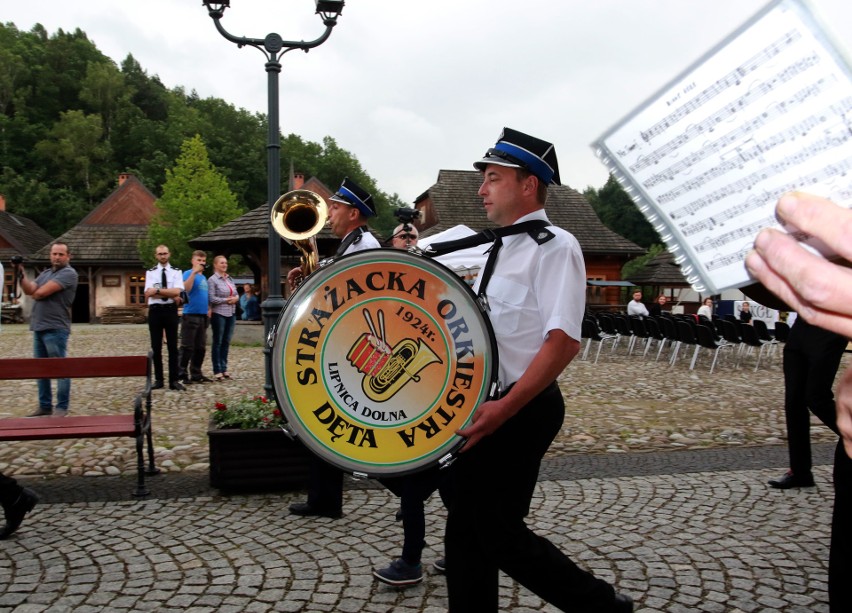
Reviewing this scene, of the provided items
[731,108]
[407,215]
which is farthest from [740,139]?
[407,215]

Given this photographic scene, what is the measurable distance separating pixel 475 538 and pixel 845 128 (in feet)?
6.06

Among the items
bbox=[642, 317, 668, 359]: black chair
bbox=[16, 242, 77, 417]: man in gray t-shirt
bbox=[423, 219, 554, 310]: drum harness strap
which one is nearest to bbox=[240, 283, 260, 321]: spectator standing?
bbox=[642, 317, 668, 359]: black chair

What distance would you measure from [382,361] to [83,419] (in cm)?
344

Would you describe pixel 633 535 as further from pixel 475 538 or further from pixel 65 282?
pixel 65 282

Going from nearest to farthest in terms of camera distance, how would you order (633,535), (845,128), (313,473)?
1. (845,128)
2. (633,535)
3. (313,473)

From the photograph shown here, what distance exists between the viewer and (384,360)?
7.52 ft

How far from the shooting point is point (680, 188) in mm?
1021

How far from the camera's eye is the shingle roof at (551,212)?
30.8m

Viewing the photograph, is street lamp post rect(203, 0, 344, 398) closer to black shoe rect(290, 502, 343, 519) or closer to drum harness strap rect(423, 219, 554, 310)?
black shoe rect(290, 502, 343, 519)

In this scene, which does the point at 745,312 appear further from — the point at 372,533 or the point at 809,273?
the point at 809,273

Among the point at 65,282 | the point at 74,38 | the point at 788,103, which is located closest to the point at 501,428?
the point at 788,103

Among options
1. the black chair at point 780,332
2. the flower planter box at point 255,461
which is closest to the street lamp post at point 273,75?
the flower planter box at point 255,461

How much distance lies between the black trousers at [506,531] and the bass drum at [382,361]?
172mm

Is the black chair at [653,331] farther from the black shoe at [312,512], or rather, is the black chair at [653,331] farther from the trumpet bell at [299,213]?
the black shoe at [312,512]
